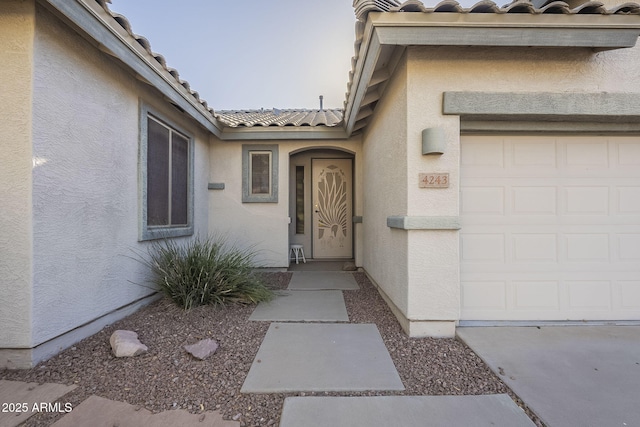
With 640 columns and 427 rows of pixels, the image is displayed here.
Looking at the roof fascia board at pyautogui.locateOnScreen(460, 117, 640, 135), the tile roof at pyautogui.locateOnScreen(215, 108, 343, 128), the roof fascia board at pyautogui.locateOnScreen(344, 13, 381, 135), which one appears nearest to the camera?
the roof fascia board at pyautogui.locateOnScreen(344, 13, 381, 135)

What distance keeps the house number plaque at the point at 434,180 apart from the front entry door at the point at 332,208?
4097 mm

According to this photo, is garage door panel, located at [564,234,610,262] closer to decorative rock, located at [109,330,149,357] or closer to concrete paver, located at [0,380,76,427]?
decorative rock, located at [109,330,149,357]

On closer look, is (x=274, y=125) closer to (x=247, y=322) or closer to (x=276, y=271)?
(x=276, y=271)

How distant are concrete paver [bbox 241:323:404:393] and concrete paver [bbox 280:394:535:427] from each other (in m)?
0.14

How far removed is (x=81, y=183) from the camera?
2646 millimetres

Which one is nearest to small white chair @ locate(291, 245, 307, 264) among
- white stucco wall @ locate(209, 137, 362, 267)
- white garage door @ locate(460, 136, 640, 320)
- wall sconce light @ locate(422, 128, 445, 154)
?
white stucco wall @ locate(209, 137, 362, 267)

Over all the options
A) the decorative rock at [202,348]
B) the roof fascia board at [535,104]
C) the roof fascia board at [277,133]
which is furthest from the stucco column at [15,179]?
the roof fascia board at [535,104]

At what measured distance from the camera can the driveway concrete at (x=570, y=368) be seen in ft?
5.72

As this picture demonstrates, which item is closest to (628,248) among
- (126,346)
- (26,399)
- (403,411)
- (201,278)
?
(403,411)

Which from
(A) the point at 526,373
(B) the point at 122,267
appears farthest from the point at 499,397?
(B) the point at 122,267

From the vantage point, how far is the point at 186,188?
4.70 metres

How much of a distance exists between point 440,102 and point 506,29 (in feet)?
2.60

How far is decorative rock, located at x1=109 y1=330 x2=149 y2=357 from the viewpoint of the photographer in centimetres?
235

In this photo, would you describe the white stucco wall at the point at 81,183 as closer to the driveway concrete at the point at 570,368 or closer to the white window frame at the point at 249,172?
the white window frame at the point at 249,172
